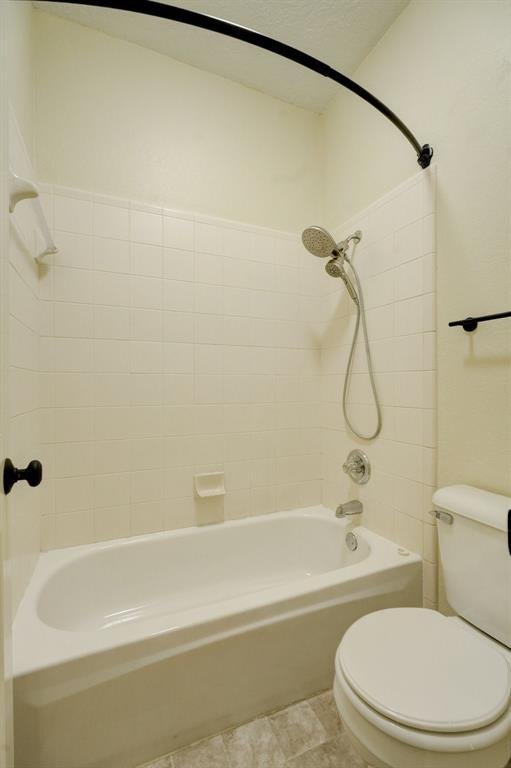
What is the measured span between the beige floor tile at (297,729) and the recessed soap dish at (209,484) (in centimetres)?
85

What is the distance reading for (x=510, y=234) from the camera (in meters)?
1.08

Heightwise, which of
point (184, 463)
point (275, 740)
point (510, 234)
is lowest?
point (275, 740)

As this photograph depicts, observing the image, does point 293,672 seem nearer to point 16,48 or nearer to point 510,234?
point 510,234

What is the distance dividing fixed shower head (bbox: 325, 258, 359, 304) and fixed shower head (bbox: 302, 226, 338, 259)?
0.06 m

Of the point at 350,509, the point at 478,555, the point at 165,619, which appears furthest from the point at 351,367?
the point at 165,619

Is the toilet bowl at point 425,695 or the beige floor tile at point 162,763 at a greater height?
the toilet bowl at point 425,695

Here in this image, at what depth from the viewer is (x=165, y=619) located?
1.02 meters

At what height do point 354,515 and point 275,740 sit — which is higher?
point 354,515

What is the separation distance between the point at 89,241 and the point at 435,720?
1933 millimetres

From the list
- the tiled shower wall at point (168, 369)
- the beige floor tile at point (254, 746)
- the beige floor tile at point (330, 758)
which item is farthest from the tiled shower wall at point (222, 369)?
the beige floor tile at point (254, 746)

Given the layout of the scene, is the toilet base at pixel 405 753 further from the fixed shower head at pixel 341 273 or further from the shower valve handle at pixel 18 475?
the fixed shower head at pixel 341 273

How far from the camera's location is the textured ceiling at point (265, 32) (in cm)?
145

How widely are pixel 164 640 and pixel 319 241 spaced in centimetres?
160

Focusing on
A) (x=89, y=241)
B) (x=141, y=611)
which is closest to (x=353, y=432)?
(x=141, y=611)
